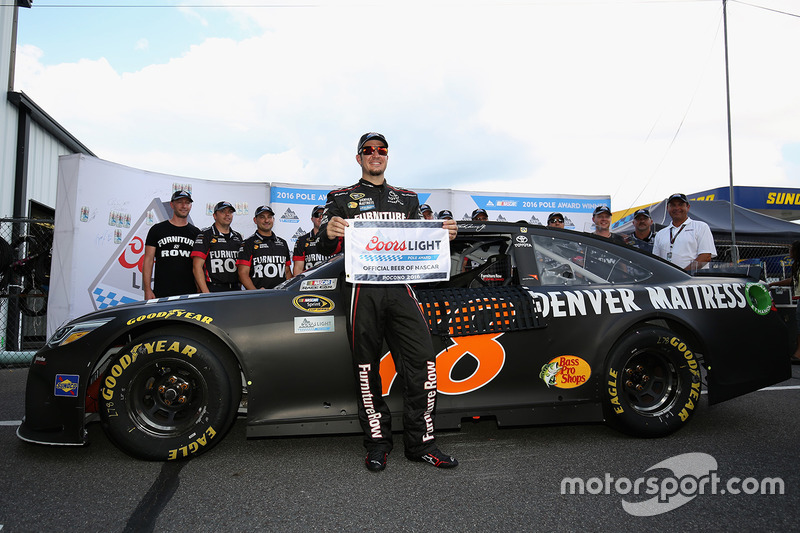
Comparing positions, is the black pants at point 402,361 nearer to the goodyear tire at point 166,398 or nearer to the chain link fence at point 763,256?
the goodyear tire at point 166,398

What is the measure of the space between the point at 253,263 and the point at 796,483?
4.45 meters

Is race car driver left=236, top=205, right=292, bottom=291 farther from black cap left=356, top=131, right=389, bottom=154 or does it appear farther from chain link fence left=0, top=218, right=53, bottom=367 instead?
chain link fence left=0, top=218, right=53, bottom=367

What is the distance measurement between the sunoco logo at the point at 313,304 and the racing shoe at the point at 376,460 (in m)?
0.81

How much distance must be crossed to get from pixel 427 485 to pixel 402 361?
0.63 m

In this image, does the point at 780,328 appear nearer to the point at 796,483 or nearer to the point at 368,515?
the point at 796,483

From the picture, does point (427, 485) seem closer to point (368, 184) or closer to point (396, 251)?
point (396, 251)

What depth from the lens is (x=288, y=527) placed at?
197 cm

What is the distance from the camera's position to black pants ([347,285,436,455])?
2619 millimetres

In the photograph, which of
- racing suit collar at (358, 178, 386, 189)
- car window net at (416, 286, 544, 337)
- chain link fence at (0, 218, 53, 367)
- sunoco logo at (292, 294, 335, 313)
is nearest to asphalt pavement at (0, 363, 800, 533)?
car window net at (416, 286, 544, 337)

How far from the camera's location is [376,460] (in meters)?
2.57

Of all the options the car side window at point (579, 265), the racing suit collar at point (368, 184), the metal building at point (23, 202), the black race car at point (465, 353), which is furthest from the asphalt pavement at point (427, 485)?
the metal building at point (23, 202)

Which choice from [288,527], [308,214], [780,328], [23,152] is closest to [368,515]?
[288,527]

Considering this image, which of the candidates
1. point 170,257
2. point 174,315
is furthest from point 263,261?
point 174,315

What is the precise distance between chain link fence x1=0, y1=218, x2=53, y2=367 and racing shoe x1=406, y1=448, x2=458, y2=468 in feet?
20.2
